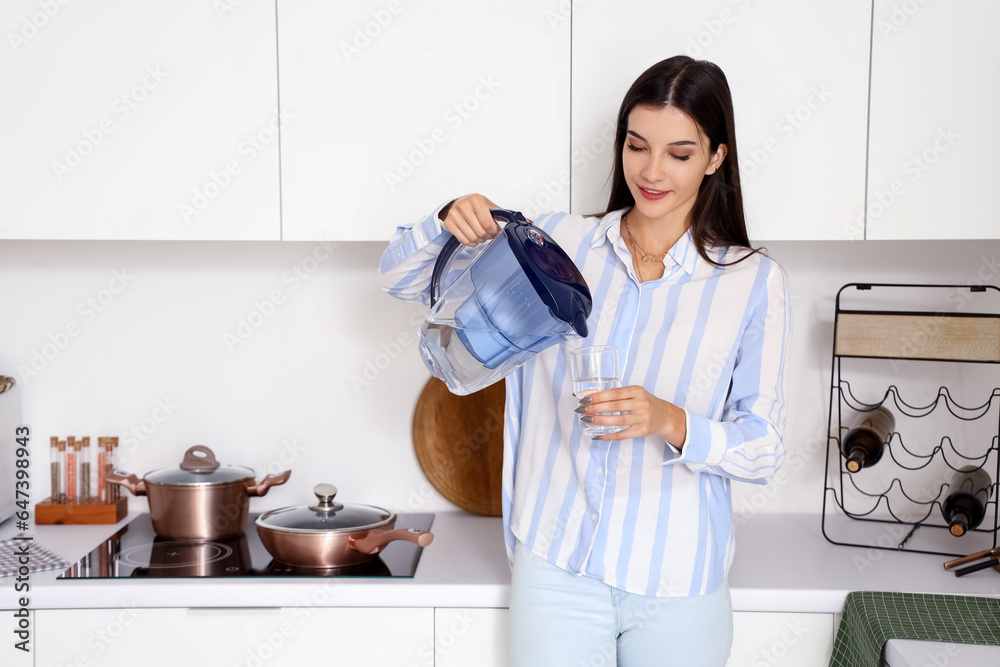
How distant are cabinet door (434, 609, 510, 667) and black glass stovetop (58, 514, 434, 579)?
0.36 feet

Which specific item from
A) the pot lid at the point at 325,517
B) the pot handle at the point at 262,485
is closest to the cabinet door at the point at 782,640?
the pot lid at the point at 325,517

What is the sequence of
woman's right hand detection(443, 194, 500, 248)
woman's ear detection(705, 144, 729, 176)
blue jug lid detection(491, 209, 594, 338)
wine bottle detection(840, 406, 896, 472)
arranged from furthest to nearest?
wine bottle detection(840, 406, 896, 472)
woman's ear detection(705, 144, 729, 176)
woman's right hand detection(443, 194, 500, 248)
blue jug lid detection(491, 209, 594, 338)

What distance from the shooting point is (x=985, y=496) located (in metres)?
1.63

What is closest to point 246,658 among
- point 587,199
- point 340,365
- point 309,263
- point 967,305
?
point 340,365

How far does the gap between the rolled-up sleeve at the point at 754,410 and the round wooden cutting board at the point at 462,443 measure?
68cm

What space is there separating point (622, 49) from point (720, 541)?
0.85 meters

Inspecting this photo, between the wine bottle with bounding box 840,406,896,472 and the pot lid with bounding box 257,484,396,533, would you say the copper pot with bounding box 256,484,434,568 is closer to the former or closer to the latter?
the pot lid with bounding box 257,484,396,533

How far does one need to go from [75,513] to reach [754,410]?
1.41 m

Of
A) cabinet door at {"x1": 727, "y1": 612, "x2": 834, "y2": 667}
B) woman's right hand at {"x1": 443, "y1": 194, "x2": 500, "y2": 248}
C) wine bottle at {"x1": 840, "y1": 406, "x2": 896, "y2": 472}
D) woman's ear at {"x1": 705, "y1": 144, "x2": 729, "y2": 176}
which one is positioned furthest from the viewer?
wine bottle at {"x1": 840, "y1": 406, "x2": 896, "y2": 472}

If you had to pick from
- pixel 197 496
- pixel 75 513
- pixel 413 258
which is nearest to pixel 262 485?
pixel 197 496

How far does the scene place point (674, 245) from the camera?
1.27 meters

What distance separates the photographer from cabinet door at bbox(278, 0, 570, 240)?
4.87ft

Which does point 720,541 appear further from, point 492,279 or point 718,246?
point 492,279

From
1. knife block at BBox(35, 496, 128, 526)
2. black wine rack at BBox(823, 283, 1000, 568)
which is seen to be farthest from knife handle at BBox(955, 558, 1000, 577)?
knife block at BBox(35, 496, 128, 526)
